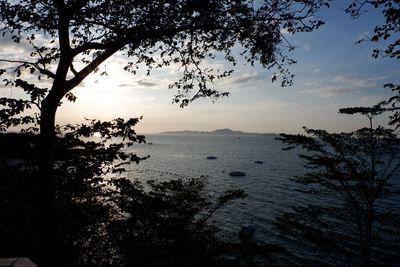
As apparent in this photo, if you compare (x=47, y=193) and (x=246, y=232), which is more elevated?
(x=47, y=193)

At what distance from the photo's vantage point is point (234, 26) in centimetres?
795

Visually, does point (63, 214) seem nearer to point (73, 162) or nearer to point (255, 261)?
point (73, 162)

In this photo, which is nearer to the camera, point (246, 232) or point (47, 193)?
point (47, 193)

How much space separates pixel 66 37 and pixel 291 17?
5024 mm

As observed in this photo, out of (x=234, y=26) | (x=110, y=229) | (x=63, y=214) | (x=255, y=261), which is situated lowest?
(x=255, y=261)

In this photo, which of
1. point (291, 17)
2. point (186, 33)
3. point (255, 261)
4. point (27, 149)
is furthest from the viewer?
point (255, 261)

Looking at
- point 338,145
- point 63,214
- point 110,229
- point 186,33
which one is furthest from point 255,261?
point 186,33

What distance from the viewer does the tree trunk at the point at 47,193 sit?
6.56 meters

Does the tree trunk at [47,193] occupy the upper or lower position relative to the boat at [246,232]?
upper

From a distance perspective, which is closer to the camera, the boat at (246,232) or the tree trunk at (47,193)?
the tree trunk at (47,193)

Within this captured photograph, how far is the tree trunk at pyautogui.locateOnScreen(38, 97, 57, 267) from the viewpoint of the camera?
6562 millimetres

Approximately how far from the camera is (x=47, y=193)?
6660 mm

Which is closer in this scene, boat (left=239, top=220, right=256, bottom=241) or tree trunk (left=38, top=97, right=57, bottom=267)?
tree trunk (left=38, top=97, right=57, bottom=267)

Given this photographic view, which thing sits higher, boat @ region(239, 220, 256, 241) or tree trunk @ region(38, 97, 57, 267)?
tree trunk @ region(38, 97, 57, 267)
